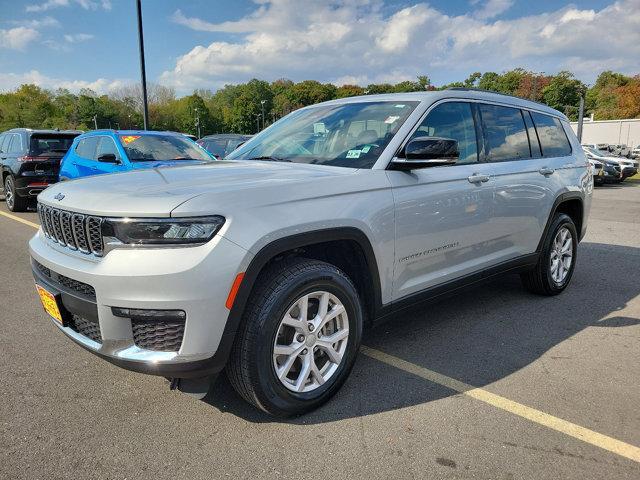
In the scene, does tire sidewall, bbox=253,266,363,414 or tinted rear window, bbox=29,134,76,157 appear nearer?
tire sidewall, bbox=253,266,363,414

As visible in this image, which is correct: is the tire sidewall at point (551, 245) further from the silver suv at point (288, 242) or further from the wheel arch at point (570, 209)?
the silver suv at point (288, 242)

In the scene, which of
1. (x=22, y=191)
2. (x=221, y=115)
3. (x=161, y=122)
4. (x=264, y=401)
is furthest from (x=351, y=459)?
(x=221, y=115)

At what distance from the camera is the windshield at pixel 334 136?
3199mm

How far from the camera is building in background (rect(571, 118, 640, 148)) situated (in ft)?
164

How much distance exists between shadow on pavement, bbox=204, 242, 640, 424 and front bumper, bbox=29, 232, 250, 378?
2.21 feet

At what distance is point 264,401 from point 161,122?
121 meters

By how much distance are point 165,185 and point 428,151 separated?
152 cm

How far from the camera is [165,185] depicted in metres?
2.54

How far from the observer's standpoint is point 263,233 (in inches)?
93.3

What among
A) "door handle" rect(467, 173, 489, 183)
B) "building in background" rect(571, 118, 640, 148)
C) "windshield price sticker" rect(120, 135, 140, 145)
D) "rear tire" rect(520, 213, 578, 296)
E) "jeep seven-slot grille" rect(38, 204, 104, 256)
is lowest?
Answer: "rear tire" rect(520, 213, 578, 296)

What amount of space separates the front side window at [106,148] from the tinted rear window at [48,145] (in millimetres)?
3464

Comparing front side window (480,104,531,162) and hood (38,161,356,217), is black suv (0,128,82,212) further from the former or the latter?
front side window (480,104,531,162)

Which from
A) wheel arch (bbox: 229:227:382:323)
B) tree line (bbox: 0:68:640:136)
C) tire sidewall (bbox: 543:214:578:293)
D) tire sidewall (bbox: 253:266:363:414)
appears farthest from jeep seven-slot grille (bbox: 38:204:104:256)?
tree line (bbox: 0:68:640:136)

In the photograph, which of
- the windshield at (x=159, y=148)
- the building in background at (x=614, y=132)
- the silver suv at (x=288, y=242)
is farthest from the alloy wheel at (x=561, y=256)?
the building in background at (x=614, y=132)
